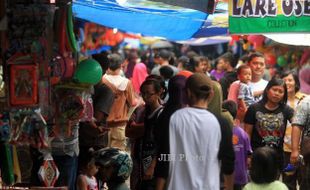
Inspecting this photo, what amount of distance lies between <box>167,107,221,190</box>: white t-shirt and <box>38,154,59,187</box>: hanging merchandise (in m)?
0.96

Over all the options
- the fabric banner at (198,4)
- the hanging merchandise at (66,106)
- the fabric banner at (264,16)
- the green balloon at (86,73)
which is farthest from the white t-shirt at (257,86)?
the hanging merchandise at (66,106)

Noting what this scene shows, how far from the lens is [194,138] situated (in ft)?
A: 18.5

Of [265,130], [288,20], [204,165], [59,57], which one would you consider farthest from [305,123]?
[59,57]

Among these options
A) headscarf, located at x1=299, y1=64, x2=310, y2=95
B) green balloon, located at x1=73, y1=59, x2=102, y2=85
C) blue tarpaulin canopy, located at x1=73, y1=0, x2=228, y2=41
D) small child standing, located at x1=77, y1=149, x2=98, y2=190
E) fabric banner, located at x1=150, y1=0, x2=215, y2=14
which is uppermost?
fabric banner, located at x1=150, y1=0, x2=215, y2=14

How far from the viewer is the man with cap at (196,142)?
5.62 m

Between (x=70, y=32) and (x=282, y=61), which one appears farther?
(x=282, y=61)

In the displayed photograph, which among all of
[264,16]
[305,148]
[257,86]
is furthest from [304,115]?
[257,86]

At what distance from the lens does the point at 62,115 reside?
6.10 metres

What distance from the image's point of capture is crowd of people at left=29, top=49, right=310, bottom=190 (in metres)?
5.65

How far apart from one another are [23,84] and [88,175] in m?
1.88

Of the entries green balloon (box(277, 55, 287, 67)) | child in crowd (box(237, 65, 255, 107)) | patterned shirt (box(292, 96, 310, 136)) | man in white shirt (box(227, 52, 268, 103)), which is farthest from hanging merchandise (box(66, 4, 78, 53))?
green balloon (box(277, 55, 287, 67))

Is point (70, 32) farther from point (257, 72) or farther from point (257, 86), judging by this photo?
point (257, 72)

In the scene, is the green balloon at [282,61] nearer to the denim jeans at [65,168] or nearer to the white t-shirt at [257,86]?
the white t-shirt at [257,86]

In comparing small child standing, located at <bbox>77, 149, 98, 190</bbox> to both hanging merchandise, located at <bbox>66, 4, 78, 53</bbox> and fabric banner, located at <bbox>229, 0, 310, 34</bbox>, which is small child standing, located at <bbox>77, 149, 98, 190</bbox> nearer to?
hanging merchandise, located at <bbox>66, 4, 78, 53</bbox>
